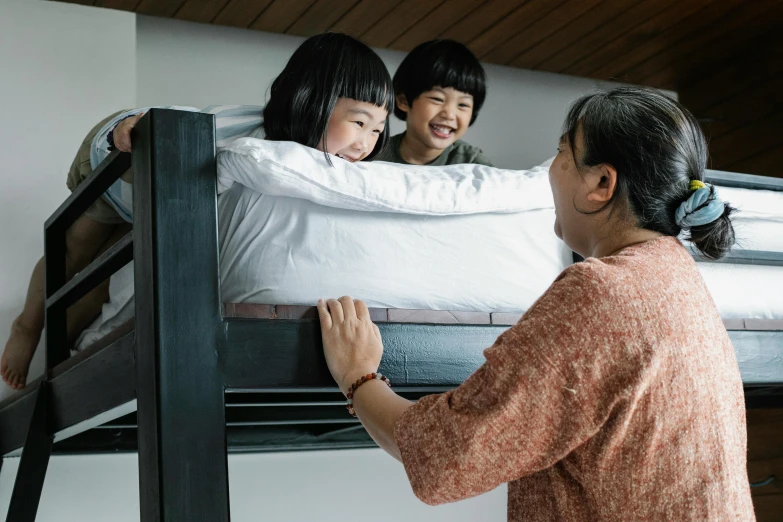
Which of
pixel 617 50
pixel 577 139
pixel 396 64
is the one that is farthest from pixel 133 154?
pixel 617 50

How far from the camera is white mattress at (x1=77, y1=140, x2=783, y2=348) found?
1.19 meters

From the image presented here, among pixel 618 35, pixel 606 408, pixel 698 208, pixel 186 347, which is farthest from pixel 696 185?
pixel 618 35

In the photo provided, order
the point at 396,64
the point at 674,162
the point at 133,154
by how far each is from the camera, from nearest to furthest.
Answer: the point at 674,162 → the point at 133,154 → the point at 396,64

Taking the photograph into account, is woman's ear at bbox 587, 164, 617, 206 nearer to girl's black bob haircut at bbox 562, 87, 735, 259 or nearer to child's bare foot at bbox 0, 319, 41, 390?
girl's black bob haircut at bbox 562, 87, 735, 259

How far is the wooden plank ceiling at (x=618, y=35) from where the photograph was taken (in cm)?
255

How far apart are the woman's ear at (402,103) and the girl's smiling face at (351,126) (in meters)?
0.84

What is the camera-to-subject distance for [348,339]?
1.15m

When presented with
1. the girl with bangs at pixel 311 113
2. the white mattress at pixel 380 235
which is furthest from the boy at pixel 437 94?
the white mattress at pixel 380 235

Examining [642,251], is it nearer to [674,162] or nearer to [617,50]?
[674,162]

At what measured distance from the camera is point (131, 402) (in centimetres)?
123

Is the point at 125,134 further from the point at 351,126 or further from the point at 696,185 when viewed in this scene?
the point at 696,185

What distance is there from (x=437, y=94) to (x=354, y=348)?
4.29 feet

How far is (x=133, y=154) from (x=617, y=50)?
2.14 meters

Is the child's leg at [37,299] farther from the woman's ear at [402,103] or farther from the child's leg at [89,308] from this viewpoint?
the woman's ear at [402,103]
